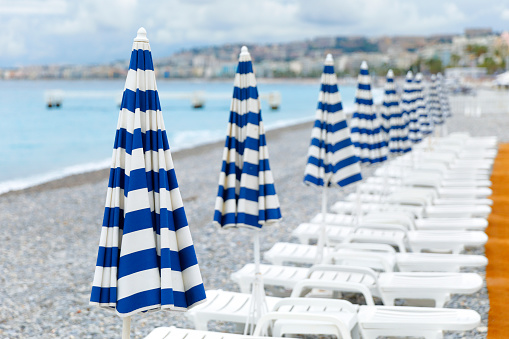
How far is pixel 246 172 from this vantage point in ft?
11.7

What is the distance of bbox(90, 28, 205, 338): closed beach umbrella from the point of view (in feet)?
7.64

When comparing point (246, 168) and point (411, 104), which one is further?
point (411, 104)

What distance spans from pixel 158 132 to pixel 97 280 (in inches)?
25.9

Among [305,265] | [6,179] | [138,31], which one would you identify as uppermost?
[138,31]

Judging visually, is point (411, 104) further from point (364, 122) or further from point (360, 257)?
point (360, 257)

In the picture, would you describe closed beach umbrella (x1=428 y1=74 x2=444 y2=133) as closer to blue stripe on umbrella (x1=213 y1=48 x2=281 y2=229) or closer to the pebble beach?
the pebble beach

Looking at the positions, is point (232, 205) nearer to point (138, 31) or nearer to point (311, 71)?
point (138, 31)

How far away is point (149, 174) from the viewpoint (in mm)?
2404

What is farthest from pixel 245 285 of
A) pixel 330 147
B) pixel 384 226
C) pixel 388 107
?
pixel 388 107

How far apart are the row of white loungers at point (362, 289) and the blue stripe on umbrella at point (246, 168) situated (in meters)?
0.58

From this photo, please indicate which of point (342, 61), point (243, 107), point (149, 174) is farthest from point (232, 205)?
point (342, 61)

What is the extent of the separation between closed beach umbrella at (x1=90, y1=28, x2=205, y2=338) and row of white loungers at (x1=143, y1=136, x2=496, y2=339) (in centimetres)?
97

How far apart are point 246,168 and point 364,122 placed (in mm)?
3260

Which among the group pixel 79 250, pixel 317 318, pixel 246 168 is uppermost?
pixel 246 168
